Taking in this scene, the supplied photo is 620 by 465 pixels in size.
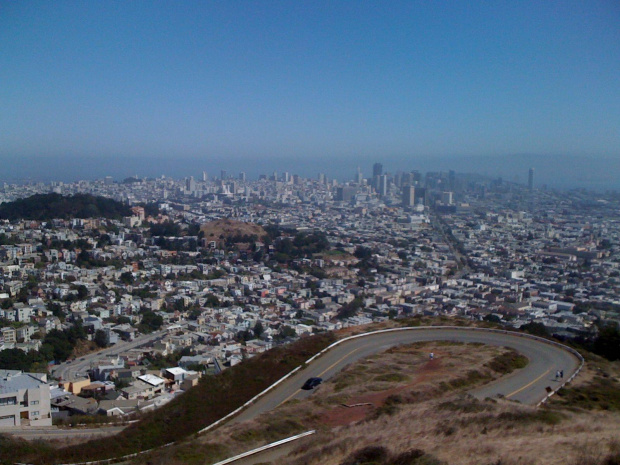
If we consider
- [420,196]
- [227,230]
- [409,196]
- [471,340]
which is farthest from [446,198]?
[471,340]

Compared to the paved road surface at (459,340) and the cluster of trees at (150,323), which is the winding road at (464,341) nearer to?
the paved road surface at (459,340)

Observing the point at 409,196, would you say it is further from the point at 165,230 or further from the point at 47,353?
the point at 47,353

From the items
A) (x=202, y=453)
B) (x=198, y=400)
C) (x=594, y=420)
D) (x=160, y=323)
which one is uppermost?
(x=594, y=420)

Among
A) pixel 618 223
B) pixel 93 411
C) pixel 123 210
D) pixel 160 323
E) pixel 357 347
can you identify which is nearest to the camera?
pixel 357 347

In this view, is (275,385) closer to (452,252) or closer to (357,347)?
(357,347)

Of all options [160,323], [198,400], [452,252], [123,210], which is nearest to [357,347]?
[198,400]

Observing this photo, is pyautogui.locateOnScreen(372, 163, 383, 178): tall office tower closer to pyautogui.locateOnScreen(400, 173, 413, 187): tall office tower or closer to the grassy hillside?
pyautogui.locateOnScreen(400, 173, 413, 187): tall office tower

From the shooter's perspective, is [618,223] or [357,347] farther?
[618,223]
